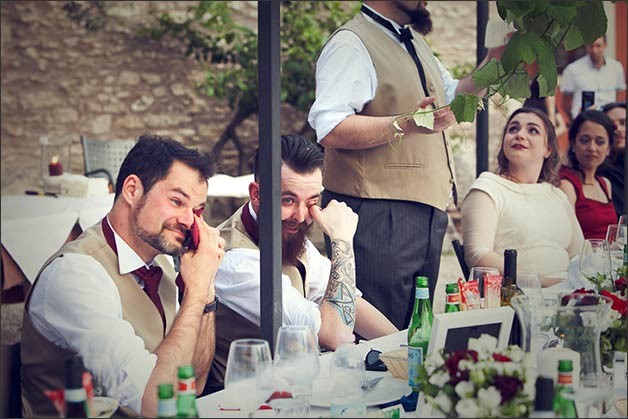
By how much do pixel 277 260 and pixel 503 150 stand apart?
2023 mm

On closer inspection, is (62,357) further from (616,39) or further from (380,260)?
(616,39)

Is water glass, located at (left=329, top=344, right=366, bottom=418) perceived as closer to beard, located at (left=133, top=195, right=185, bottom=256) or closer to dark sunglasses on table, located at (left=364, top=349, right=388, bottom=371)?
dark sunglasses on table, located at (left=364, top=349, right=388, bottom=371)

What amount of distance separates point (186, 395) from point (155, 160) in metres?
1.16

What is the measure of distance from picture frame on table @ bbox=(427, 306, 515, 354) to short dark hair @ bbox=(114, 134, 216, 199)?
40.0 inches

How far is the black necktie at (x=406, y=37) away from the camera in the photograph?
352 centimetres

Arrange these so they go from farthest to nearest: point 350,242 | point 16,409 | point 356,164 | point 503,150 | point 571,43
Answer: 1. point 503,150
2. point 356,164
3. point 350,242
4. point 16,409
5. point 571,43

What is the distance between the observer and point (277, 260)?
2.54 meters

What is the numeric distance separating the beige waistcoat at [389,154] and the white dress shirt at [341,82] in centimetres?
4

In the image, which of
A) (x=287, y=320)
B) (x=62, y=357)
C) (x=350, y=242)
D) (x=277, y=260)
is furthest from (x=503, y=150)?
(x=62, y=357)

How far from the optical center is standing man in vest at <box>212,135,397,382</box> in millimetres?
2957

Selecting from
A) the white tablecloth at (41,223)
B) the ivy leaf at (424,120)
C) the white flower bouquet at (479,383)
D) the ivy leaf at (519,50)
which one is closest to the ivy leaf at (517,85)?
the ivy leaf at (519,50)

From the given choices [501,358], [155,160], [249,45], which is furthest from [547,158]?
[249,45]

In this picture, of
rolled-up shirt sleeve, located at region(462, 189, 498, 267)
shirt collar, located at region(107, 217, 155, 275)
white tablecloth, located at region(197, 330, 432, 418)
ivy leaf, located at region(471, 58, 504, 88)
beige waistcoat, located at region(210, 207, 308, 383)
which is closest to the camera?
white tablecloth, located at region(197, 330, 432, 418)

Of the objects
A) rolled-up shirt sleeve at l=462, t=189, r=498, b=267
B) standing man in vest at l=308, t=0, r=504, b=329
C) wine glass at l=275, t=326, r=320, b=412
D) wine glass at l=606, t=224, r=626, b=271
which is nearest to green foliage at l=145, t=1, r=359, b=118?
rolled-up shirt sleeve at l=462, t=189, r=498, b=267
